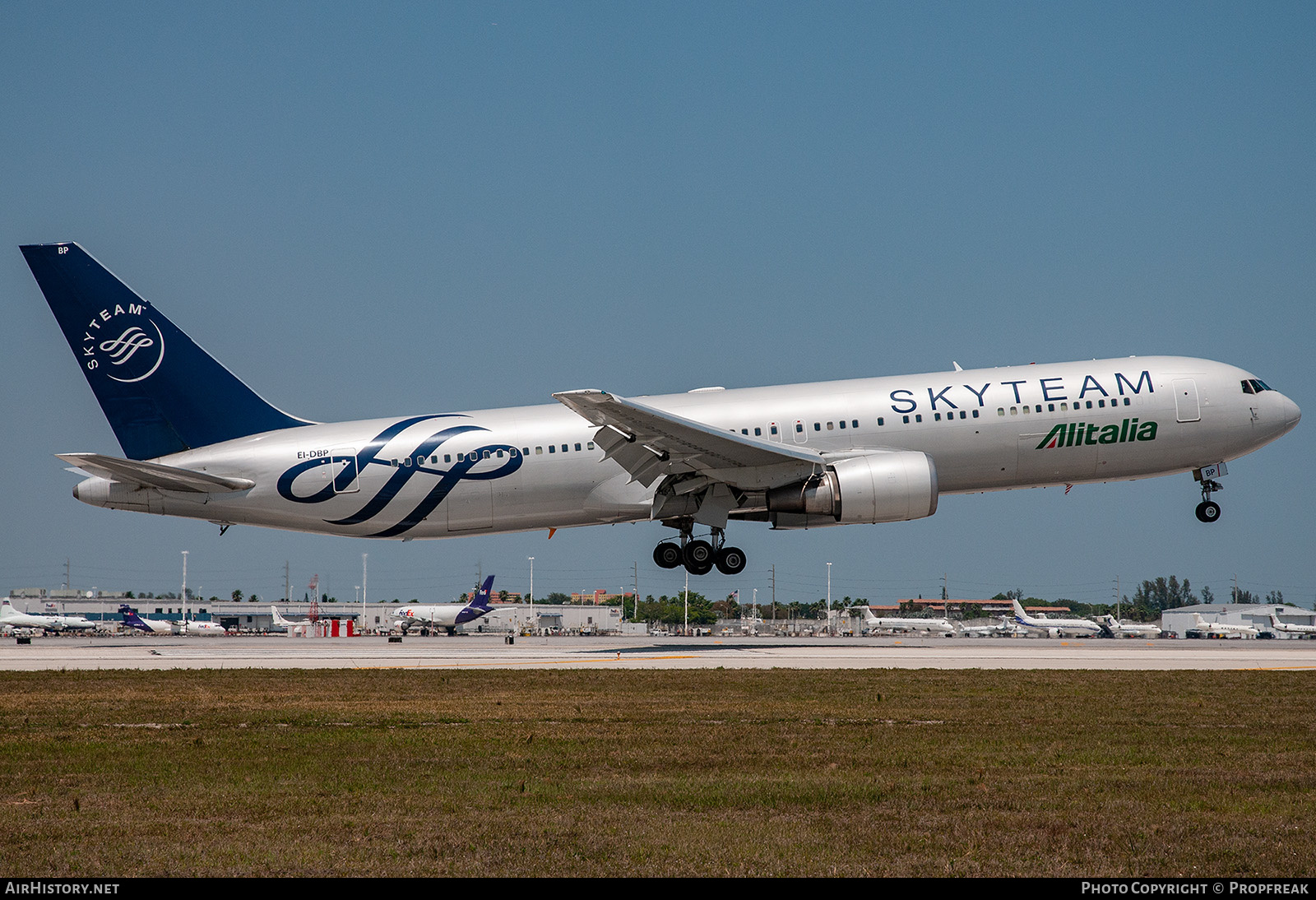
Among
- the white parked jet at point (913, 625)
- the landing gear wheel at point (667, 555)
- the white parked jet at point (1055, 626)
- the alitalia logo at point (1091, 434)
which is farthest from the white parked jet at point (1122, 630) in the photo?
the landing gear wheel at point (667, 555)

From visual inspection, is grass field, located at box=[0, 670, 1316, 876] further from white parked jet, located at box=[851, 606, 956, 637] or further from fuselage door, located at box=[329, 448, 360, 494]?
white parked jet, located at box=[851, 606, 956, 637]

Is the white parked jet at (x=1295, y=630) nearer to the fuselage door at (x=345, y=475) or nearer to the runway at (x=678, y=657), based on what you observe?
the runway at (x=678, y=657)

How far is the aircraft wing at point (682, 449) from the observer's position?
98.9 feet

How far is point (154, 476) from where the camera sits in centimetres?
3203

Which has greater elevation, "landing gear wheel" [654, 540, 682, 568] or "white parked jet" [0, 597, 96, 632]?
"landing gear wheel" [654, 540, 682, 568]

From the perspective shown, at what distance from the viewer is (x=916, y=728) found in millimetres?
15547

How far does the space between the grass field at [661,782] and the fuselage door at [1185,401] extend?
14426 mm

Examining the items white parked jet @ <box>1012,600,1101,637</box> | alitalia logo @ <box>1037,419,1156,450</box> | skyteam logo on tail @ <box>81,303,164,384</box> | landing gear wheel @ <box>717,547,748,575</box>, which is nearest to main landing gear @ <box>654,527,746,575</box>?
landing gear wheel @ <box>717,547,748,575</box>

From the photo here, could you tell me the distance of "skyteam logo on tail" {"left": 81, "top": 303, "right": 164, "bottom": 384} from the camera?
3369 cm

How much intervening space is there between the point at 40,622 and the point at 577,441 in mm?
85828

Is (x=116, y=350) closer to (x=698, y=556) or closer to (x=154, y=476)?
(x=154, y=476)

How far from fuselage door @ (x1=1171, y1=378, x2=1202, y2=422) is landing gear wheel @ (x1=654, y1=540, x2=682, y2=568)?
1469 cm
